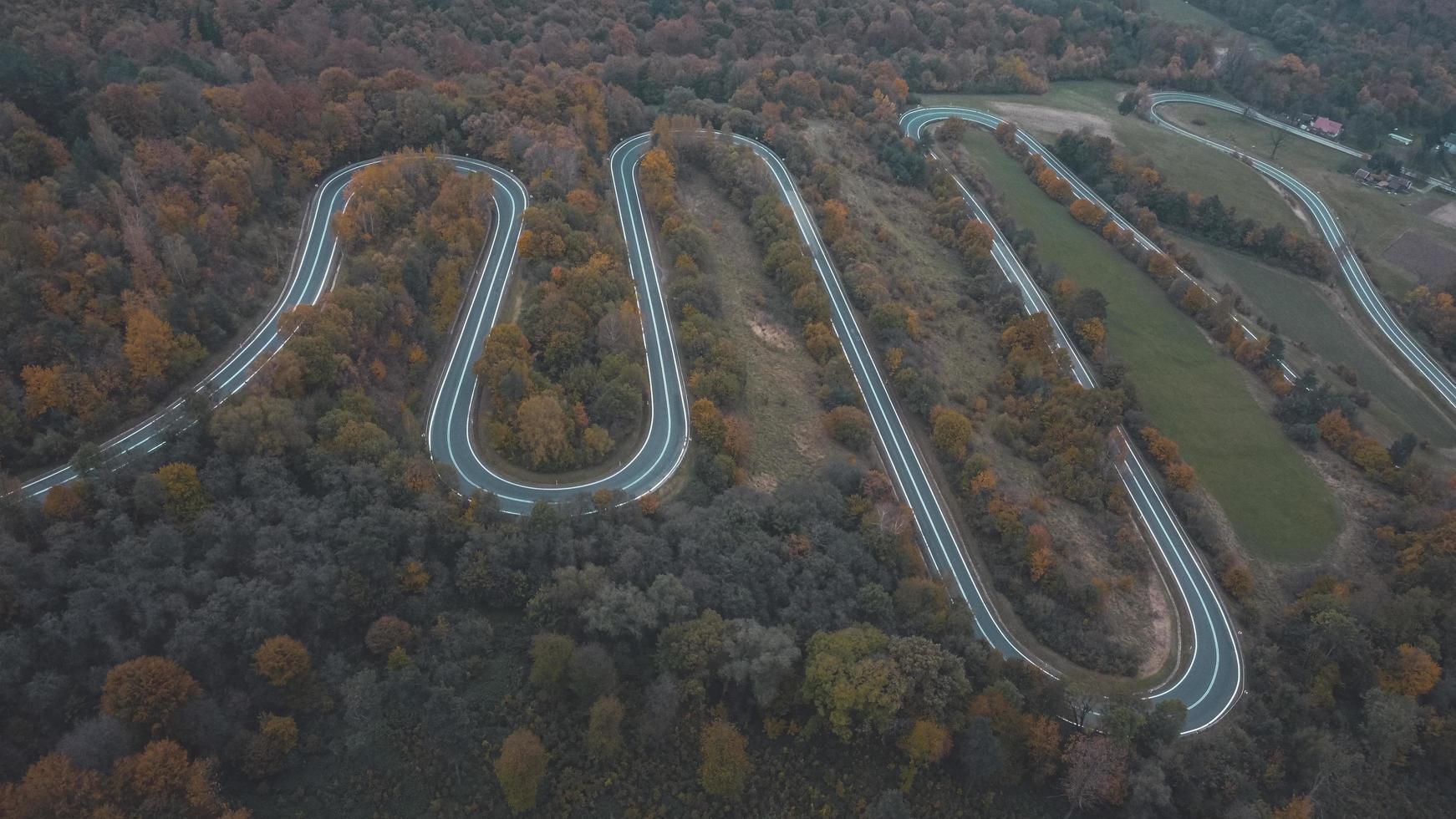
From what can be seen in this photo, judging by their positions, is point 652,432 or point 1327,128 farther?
point 1327,128

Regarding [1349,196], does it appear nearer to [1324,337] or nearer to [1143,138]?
[1143,138]

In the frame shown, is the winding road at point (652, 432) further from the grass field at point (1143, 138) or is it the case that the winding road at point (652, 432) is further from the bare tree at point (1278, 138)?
the bare tree at point (1278, 138)

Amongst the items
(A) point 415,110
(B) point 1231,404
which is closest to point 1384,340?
(B) point 1231,404

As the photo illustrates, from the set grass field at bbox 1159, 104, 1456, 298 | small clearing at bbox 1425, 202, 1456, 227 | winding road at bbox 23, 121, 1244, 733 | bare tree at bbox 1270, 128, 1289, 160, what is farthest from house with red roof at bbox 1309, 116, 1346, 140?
winding road at bbox 23, 121, 1244, 733

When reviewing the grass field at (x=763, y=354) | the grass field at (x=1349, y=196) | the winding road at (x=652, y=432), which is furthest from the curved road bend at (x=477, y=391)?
the grass field at (x=1349, y=196)

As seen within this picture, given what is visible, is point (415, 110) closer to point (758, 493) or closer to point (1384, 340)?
point (758, 493)

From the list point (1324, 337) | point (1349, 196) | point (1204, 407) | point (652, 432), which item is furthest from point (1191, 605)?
point (1349, 196)

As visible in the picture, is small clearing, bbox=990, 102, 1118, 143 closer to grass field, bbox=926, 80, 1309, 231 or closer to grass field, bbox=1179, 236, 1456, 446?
grass field, bbox=926, 80, 1309, 231
